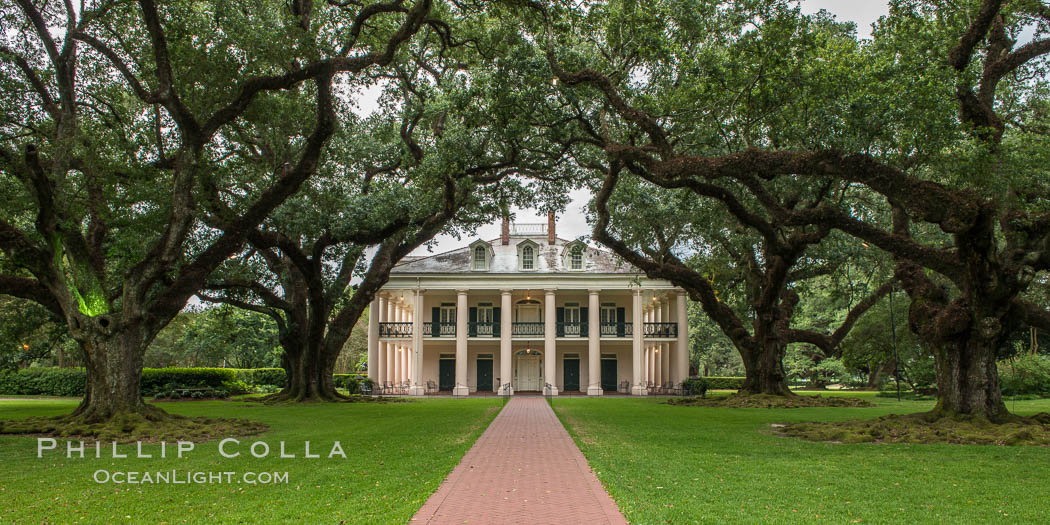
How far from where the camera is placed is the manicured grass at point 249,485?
5875mm

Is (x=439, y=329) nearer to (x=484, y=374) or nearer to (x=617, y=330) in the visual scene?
(x=484, y=374)

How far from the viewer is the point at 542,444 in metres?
11.4

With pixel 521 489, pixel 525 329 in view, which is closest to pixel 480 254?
pixel 525 329

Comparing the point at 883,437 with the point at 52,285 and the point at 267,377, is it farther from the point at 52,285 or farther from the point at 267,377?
the point at 267,377

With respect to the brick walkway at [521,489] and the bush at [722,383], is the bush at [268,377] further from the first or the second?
the brick walkway at [521,489]

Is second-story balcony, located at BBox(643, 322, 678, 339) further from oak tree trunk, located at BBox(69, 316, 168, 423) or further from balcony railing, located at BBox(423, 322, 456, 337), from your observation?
oak tree trunk, located at BBox(69, 316, 168, 423)

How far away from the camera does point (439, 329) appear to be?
35.6 metres

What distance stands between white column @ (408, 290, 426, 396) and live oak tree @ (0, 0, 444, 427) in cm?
1813

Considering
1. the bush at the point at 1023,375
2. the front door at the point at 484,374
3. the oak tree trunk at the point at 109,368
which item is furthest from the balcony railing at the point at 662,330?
the oak tree trunk at the point at 109,368

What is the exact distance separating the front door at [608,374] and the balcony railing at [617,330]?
1857 mm

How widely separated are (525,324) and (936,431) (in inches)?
961

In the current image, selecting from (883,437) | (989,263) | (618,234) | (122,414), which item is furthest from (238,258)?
(989,263)

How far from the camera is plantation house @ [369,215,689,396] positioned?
3288 cm

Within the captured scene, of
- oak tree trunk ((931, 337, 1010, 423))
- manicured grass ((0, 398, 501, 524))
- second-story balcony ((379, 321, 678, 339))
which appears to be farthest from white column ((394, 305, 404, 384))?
oak tree trunk ((931, 337, 1010, 423))
